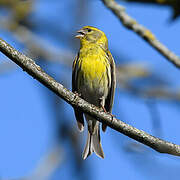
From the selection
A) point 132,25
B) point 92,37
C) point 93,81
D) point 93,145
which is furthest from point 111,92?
point 132,25

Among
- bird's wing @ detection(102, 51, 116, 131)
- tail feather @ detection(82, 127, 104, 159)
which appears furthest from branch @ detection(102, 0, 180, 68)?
tail feather @ detection(82, 127, 104, 159)

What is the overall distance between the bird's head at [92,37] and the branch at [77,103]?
2164mm

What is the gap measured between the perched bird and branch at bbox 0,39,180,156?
1.45 meters

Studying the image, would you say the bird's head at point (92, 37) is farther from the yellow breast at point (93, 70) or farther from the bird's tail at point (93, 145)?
the bird's tail at point (93, 145)

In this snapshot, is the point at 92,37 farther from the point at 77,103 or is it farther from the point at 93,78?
the point at 77,103

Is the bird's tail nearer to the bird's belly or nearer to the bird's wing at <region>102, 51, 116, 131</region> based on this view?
the bird's wing at <region>102, 51, 116, 131</region>

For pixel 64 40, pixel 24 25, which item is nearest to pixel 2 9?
pixel 24 25

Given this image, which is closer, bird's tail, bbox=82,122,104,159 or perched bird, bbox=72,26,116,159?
bird's tail, bbox=82,122,104,159

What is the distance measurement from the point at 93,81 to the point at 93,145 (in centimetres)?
77

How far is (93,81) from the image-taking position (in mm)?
4527

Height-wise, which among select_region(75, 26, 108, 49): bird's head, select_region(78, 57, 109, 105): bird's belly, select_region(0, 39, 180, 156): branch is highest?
select_region(75, 26, 108, 49): bird's head

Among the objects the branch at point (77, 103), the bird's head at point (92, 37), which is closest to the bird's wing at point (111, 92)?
the bird's head at point (92, 37)

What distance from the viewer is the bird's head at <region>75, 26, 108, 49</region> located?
5020 mm

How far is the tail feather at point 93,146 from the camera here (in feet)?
14.4
